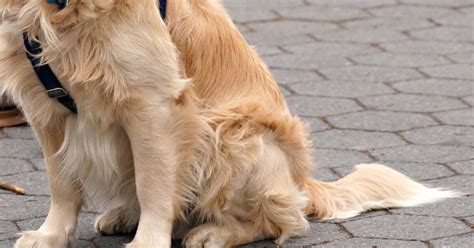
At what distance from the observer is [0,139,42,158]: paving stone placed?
535 cm

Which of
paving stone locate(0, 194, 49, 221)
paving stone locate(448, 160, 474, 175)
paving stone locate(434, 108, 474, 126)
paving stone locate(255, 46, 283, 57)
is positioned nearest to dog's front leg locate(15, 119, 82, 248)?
paving stone locate(0, 194, 49, 221)

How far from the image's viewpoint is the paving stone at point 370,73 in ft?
21.3

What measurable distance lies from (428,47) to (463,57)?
292 millimetres

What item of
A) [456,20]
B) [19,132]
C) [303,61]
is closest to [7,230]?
[19,132]

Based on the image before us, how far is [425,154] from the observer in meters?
5.25

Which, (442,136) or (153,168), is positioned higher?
(153,168)

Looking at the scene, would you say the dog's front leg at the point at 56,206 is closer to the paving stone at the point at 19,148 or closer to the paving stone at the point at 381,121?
the paving stone at the point at 19,148

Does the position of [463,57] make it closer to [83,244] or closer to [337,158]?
[337,158]

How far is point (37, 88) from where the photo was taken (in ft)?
12.5

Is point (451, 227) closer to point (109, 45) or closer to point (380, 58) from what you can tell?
point (109, 45)

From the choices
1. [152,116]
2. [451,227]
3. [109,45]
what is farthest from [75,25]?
[451,227]

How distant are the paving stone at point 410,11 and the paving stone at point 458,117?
210cm

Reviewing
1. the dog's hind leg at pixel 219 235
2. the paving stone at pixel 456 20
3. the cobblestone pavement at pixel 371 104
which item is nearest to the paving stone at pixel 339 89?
the cobblestone pavement at pixel 371 104

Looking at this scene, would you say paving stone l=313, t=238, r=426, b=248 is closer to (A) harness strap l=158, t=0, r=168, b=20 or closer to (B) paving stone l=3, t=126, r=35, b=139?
(A) harness strap l=158, t=0, r=168, b=20
